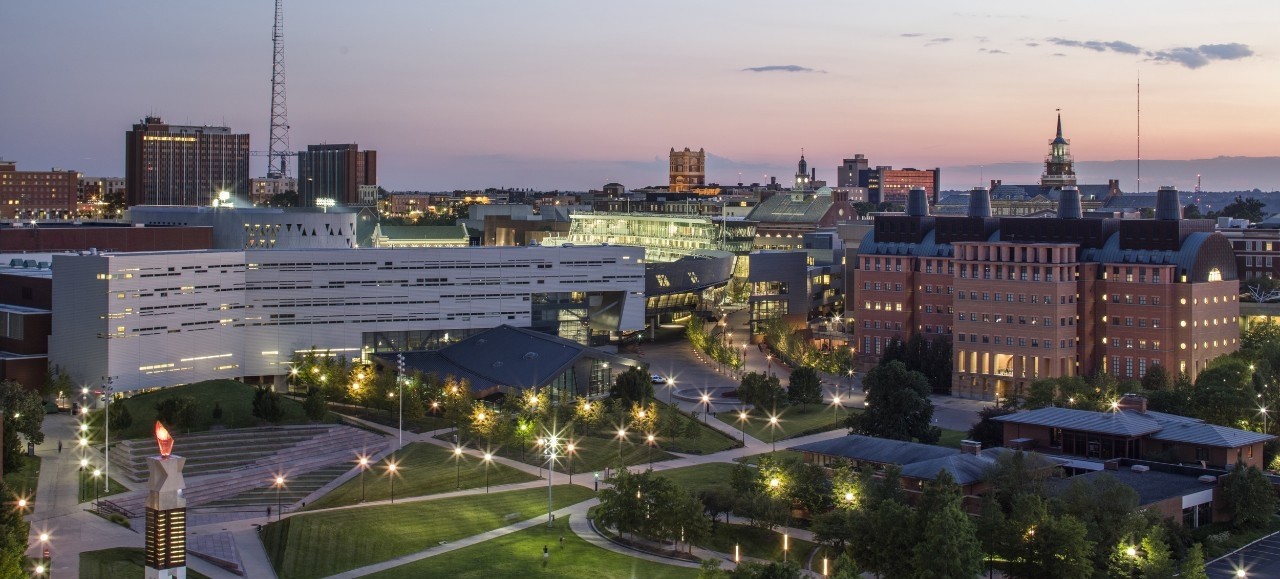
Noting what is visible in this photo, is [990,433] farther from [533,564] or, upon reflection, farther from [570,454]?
[533,564]

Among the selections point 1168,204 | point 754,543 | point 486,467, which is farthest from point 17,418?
point 1168,204

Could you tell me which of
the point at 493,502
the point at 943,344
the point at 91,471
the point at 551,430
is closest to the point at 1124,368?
the point at 943,344

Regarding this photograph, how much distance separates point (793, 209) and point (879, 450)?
10971 cm

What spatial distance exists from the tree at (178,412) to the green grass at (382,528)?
15.5 metres

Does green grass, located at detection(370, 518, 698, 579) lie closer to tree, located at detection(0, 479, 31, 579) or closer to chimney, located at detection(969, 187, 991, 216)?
tree, located at detection(0, 479, 31, 579)

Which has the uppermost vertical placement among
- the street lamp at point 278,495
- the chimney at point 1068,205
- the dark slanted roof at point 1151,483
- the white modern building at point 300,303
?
the chimney at point 1068,205

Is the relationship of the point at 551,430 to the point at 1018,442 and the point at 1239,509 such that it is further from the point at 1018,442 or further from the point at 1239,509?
the point at 1239,509

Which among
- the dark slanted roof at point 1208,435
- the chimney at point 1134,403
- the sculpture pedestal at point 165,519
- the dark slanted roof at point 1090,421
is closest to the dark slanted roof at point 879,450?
the dark slanted roof at point 1090,421

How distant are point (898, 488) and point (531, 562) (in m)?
14.9

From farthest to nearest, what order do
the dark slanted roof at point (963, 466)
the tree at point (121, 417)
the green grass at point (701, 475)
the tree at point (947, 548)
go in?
the tree at point (121, 417), the green grass at point (701, 475), the dark slanted roof at point (963, 466), the tree at point (947, 548)

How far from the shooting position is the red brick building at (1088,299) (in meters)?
94.1

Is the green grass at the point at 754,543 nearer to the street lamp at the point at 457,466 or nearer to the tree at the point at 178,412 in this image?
the street lamp at the point at 457,466

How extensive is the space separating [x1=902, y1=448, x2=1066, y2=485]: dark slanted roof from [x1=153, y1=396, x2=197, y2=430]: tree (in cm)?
3611

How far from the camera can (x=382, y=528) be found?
60188 millimetres
